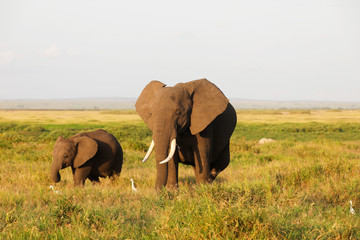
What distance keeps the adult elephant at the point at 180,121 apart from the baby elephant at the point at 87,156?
221 centimetres

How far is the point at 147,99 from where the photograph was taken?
19.6 feet

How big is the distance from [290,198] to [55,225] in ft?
10.1

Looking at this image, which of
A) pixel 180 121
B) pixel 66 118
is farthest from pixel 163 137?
pixel 66 118

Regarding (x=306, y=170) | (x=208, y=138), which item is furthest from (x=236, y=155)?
(x=208, y=138)

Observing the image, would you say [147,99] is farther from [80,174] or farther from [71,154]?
[80,174]

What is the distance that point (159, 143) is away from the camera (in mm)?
5305

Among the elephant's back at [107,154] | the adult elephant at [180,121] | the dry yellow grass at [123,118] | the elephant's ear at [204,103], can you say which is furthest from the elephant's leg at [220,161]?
the dry yellow grass at [123,118]

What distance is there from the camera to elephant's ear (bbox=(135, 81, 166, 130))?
5875mm

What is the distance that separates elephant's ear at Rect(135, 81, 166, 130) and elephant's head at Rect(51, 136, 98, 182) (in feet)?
6.94

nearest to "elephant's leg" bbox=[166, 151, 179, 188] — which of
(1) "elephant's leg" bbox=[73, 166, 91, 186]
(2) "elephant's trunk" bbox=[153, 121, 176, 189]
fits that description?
(2) "elephant's trunk" bbox=[153, 121, 176, 189]

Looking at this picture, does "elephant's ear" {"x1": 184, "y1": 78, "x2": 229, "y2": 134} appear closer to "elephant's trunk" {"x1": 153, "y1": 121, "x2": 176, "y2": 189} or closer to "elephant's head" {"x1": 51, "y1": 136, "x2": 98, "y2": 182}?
"elephant's trunk" {"x1": 153, "y1": 121, "x2": 176, "y2": 189}

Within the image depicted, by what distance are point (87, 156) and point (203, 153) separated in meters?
2.94

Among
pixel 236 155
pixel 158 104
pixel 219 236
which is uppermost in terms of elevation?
pixel 158 104

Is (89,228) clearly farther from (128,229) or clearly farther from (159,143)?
(159,143)
